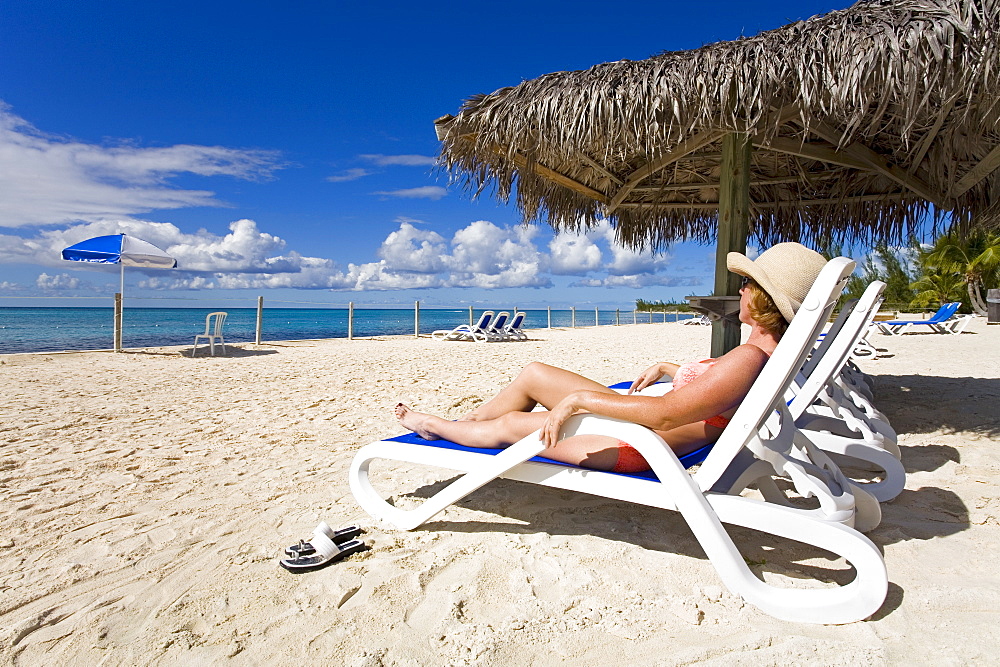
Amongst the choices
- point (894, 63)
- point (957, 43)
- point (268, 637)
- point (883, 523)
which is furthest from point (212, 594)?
point (957, 43)

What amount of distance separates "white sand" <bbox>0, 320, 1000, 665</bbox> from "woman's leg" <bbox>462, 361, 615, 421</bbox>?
44 centimetres

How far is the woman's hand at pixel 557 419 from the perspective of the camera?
1843 mm

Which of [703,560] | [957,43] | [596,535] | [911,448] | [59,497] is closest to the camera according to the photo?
[703,560]

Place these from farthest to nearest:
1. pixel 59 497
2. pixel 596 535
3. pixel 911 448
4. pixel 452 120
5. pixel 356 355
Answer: pixel 356 355, pixel 452 120, pixel 911 448, pixel 59 497, pixel 596 535

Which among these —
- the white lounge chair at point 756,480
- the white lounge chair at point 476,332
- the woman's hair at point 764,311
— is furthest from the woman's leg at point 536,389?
the white lounge chair at point 476,332

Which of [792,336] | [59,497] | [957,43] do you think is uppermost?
[957,43]

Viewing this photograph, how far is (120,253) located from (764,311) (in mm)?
11970

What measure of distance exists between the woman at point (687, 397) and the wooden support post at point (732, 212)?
2.24m

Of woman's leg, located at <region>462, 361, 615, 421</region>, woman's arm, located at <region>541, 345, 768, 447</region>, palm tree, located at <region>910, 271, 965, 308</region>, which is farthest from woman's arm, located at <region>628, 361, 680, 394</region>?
palm tree, located at <region>910, 271, 965, 308</region>

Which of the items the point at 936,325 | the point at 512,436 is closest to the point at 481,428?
the point at 512,436

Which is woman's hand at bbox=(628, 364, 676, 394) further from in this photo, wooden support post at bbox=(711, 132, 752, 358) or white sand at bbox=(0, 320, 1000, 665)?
wooden support post at bbox=(711, 132, 752, 358)

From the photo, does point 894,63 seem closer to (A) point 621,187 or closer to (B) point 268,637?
(A) point 621,187

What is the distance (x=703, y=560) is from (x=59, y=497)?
2.91 m

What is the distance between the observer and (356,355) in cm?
1027
